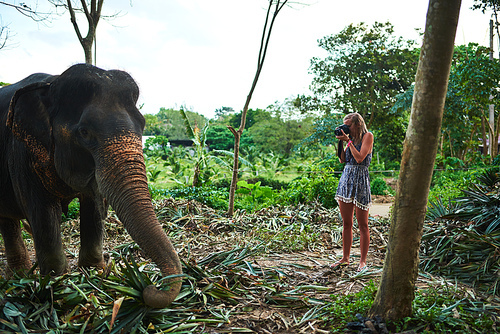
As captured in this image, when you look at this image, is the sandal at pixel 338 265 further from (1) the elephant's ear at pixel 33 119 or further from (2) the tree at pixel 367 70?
(2) the tree at pixel 367 70

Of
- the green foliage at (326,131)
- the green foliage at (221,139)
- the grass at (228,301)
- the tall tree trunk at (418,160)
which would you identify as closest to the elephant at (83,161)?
the grass at (228,301)

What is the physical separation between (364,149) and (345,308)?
5.98ft

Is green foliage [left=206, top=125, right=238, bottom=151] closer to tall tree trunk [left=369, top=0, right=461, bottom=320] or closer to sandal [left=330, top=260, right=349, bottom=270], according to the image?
sandal [left=330, top=260, right=349, bottom=270]

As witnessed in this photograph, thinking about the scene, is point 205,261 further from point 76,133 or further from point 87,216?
point 76,133

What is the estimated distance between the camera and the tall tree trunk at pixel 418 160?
7.71ft

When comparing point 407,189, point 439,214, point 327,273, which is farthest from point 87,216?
point 439,214

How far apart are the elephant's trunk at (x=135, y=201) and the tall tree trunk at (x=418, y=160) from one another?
1.49m

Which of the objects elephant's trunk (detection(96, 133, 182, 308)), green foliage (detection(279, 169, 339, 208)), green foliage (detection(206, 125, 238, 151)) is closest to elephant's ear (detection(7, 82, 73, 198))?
elephant's trunk (detection(96, 133, 182, 308))

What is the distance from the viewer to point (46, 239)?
3482 mm

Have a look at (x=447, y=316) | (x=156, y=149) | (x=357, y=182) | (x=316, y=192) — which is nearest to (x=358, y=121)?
(x=357, y=182)

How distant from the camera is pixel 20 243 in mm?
4520

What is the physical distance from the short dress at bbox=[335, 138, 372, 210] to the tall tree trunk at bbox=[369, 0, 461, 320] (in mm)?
1488

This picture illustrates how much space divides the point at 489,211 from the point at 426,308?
6.85 feet

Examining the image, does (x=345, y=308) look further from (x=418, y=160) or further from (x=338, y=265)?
(x=338, y=265)
